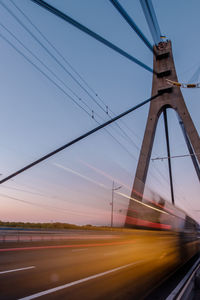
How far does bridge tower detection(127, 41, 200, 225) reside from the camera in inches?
902

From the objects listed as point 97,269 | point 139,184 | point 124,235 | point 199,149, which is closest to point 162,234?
point 124,235

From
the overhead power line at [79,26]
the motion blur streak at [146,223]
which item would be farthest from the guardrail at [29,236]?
the overhead power line at [79,26]

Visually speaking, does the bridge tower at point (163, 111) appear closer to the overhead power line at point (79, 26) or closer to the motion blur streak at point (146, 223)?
the motion blur streak at point (146, 223)

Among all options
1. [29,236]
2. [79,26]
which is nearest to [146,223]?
[29,236]

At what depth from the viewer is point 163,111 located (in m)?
28.1

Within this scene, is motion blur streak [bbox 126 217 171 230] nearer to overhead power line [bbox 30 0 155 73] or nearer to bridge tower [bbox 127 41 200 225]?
bridge tower [bbox 127 41 200 225]

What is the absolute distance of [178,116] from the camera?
25016 mm

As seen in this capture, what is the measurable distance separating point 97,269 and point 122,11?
11046 millimetres

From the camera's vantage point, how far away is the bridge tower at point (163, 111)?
22.9 meters

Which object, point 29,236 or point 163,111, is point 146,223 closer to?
point 29,236

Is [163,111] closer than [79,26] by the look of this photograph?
No

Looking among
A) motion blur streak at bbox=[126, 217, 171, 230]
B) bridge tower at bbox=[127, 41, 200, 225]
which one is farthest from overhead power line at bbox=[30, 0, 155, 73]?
motion blur streak at bbox=[126, 217, 171, 230]

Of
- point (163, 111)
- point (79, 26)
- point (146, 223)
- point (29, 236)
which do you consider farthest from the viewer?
point (163, 111)

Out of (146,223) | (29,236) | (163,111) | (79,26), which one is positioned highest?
(163,111)
